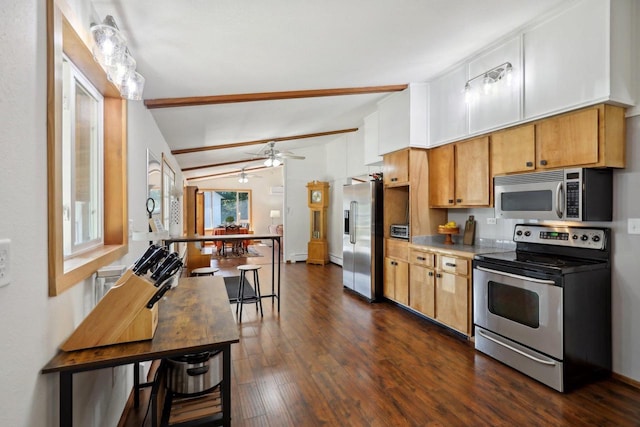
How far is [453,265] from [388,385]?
1400mm

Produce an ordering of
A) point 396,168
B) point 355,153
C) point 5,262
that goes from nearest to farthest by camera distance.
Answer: point 5,262 < point 396,168 < point 355,153

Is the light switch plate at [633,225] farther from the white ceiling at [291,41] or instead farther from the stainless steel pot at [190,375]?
the stainless steel pot at [190,375]

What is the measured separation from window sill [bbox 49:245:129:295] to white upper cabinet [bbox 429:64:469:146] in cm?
325

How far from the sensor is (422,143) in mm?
3854

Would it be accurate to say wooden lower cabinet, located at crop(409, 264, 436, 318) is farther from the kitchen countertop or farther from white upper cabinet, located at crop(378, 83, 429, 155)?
white upper cabinet, located at crop(378, 83, 429, 155)

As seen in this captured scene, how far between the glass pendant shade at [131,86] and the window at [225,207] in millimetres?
11221

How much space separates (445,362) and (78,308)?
2.62 metres

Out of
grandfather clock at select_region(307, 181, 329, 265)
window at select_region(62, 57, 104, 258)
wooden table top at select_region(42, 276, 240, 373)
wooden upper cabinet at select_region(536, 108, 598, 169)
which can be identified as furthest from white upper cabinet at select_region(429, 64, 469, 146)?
grandfather clock at select_region(307, 181, 329, 265)

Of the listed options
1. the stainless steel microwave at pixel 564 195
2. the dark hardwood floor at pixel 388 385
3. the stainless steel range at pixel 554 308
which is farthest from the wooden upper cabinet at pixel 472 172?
the dark hardwood floor at pixel 388 385

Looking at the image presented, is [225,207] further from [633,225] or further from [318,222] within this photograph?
[633,225]

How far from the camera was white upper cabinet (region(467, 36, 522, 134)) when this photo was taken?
2.79 metres

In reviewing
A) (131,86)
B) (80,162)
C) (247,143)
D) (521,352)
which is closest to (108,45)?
(131,86)

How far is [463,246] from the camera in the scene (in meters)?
3.54

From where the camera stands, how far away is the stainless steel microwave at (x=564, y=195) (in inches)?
91.8
